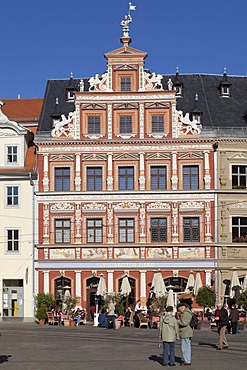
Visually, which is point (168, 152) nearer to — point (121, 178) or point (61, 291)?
point (121, 178)

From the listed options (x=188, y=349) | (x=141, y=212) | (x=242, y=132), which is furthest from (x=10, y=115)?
(x=188, y=349)

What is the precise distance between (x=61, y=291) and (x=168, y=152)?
449 inches

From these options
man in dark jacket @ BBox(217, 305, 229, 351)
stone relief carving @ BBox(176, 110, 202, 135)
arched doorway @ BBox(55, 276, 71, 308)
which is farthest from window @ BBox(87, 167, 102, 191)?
man in dark jacket @ BBox(217, 305, 229, 351)

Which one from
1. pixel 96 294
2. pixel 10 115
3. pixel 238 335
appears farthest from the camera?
pixel 10 115

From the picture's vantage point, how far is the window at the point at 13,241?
53.6 m

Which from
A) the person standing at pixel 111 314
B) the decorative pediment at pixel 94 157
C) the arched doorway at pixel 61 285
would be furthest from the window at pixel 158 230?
the person standing at pixel 111 314

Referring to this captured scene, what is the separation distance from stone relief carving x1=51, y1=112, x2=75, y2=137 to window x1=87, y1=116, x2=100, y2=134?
1.12 meters

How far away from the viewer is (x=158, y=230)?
2069 inches

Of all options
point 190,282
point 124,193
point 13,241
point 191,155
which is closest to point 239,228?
point 190,282

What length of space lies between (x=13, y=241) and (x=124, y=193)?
8113 mm

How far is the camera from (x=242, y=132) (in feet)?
175

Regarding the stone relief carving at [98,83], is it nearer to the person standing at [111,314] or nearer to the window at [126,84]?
the window at [126,84]

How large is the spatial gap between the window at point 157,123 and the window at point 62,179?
6306mm

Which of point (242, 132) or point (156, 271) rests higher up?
point (242, 132)
